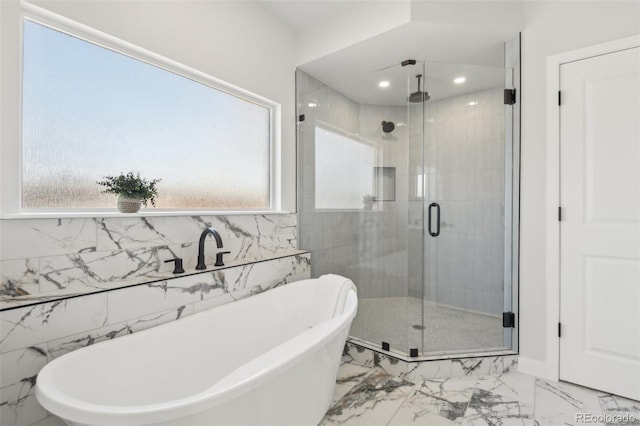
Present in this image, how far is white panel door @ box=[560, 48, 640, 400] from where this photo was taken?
1.85 metres

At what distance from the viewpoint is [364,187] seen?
297cm

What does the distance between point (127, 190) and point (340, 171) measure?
185cm

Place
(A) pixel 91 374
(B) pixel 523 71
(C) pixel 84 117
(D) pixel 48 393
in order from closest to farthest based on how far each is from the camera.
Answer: (D) pixel 48 393 < (A) pixel 91 374 < (C) pixel 84 117 < (B) pixel 523 71

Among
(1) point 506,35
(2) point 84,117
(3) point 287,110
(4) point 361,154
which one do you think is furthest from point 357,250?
(2) point 84,117

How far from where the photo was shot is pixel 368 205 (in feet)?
9.71

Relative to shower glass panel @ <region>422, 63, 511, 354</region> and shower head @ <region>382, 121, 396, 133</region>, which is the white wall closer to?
shower glass panel @ <region>422, 63, 511, 354</region>


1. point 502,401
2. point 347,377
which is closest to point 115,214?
point 347,377

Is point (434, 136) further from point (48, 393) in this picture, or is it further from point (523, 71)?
point (48, 393)

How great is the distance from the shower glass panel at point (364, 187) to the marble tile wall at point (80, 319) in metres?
1.17

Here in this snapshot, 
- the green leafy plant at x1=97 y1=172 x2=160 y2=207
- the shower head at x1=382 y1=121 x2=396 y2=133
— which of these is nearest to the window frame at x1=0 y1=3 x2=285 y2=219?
the green leafy plant at x1=97 y1=172 x2=160 y2=207

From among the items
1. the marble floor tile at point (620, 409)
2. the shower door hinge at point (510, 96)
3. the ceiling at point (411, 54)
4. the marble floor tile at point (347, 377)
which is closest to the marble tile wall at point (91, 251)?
the marble floor tile at point (347, 377)

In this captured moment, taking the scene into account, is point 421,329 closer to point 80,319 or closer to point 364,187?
point 364,187

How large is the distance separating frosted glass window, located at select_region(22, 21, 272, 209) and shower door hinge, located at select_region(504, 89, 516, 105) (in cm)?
202

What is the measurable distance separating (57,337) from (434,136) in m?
2.97
